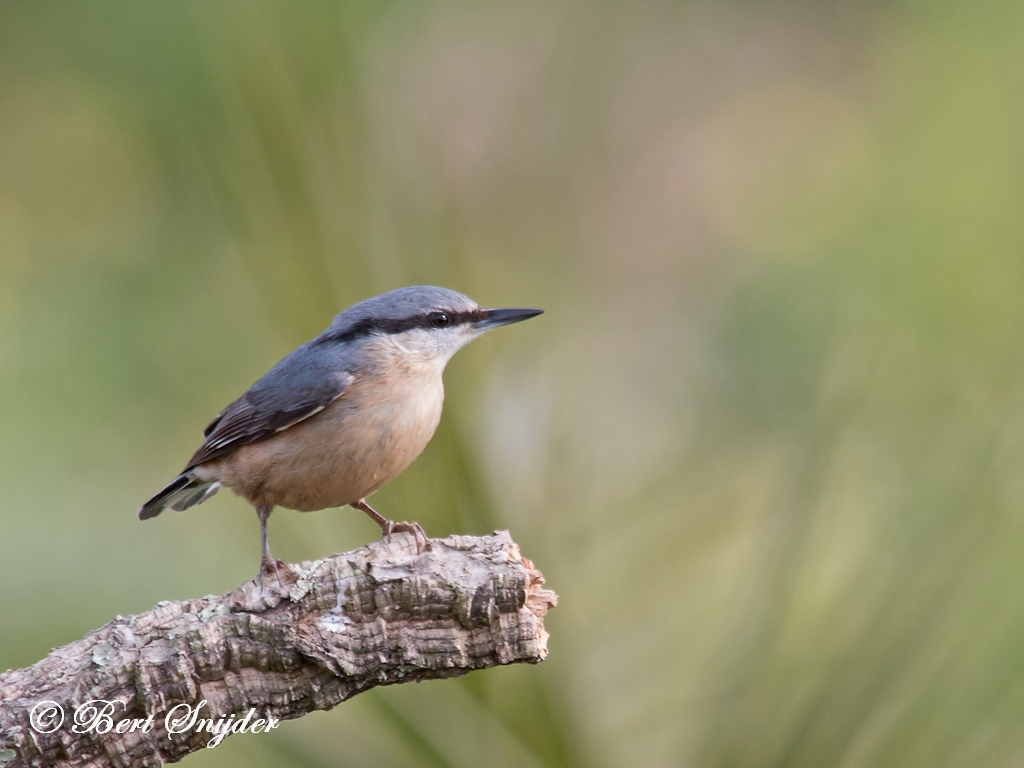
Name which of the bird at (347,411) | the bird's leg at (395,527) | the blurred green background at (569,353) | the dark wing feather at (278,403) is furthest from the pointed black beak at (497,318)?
the bird's leg at (395,527)

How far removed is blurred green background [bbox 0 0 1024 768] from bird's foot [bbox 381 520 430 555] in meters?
0.15

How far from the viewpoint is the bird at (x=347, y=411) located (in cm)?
226

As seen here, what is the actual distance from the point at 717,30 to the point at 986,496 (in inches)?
107

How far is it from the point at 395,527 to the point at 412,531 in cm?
18

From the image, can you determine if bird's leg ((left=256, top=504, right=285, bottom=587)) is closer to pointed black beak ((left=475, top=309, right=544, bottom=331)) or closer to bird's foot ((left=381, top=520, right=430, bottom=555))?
bird's foot ((left=381, top=520, right=430, bottom=555))

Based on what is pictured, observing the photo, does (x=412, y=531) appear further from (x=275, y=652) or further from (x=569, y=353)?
(x=569, y=353)

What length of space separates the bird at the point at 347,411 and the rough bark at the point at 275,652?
45 cm

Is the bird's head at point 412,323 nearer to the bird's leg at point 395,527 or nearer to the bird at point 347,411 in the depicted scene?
the bird at point 347,411

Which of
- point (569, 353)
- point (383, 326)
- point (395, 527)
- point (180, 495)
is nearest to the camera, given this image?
point (395, 527)

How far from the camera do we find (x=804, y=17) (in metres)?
4.09

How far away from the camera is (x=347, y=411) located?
2.32 metres

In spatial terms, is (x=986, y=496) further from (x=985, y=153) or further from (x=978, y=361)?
(x=985, y=153)

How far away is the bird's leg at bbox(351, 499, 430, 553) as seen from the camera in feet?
5.97

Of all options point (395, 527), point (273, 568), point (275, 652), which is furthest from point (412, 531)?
point (275, 652)
